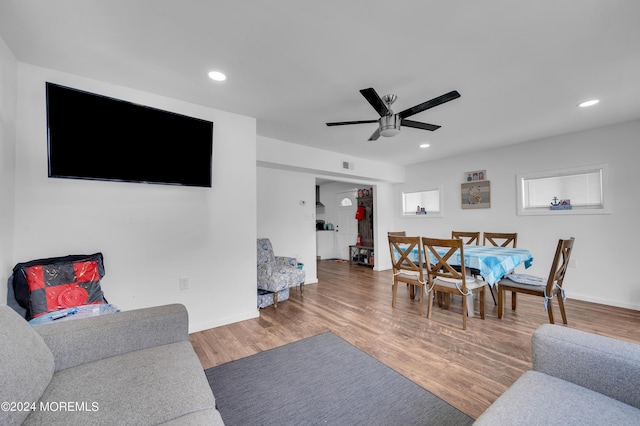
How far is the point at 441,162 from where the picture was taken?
17.9 ft

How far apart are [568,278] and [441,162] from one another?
2.82 m

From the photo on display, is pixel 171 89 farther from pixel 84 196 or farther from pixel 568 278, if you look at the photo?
pixel 568 278

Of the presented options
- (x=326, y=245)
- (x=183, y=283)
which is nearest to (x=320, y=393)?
(x=183, y=283)

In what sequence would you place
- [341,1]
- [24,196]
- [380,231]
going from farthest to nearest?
[380,231] < [24,196] < [341,1]

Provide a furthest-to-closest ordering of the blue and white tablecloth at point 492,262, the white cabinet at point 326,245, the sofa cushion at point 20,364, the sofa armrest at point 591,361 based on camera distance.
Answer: the white cabinet at point 326,245 → the blue and white tablecloth at point 492,262 → the sofa armrest at point 591,361 → the sofa cushion at point 20,364

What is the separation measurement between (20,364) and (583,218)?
570 cm

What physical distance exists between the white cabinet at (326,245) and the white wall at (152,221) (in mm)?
4685

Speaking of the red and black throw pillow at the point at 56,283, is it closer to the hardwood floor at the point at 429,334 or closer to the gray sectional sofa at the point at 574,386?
the hardwood floor at the point at 429,334

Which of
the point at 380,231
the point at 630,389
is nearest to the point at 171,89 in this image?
the point at 630,389

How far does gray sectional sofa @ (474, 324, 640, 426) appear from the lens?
901mm

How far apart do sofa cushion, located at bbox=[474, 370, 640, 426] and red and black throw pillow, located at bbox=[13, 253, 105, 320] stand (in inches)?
99.4

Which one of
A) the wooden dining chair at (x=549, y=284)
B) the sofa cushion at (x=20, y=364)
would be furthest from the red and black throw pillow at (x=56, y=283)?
the wooden dining chair at (x=549, y=284)

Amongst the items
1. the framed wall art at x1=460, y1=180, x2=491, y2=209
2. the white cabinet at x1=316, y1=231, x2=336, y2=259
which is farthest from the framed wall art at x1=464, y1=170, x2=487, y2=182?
the white cabinet at x1=316, y1=231, x2=336, y2=259

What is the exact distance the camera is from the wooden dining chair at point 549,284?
2.66m
